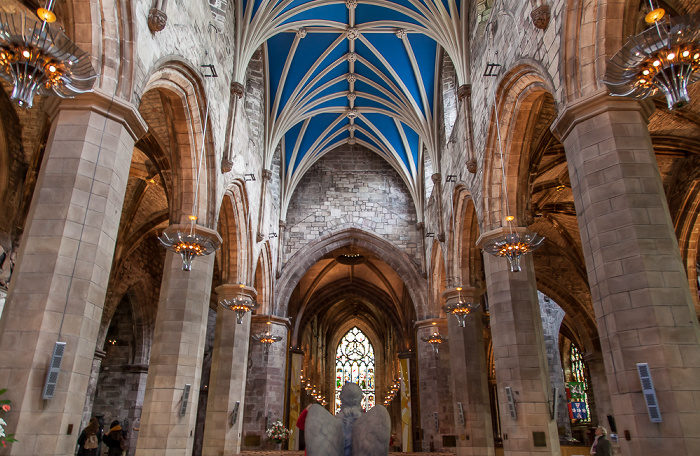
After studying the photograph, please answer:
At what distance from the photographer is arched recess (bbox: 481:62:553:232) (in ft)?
32.3

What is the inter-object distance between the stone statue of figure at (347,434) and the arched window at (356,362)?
35628 mm

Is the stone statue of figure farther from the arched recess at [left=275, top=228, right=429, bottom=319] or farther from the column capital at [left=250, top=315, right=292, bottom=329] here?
the arched recess at [left=275, top=228, right=429, bottom=319]

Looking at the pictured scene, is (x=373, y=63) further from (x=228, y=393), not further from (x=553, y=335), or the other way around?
(x=553, y=335)

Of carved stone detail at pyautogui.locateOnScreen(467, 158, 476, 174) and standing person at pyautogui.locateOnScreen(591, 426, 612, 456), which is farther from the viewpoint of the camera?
carved stone detail at pyautogui.locateOnScreen(467, 158, 476, 174)

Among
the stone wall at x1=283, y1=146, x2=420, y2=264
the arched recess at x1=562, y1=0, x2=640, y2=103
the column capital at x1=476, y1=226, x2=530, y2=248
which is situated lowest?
the column capital at x1=476, y1=226, x2=530, y2=248

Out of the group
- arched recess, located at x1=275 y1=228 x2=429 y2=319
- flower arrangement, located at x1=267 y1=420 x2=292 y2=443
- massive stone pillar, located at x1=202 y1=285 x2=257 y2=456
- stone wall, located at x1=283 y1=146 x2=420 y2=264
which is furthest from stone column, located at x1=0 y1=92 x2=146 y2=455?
stone wall, located at x1=283 y1=146 x2=420 y2=264

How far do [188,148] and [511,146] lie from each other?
6792mm

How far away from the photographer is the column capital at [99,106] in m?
6.53

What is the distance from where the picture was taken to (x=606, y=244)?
20.0 feet

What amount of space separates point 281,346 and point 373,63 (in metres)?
11.3

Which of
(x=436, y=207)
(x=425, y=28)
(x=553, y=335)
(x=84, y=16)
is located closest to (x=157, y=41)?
(x=84, y=16)

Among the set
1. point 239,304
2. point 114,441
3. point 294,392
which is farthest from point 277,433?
point 114,441

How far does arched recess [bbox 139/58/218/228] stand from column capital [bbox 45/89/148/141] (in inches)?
110

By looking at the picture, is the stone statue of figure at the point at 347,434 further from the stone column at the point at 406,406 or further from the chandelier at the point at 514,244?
the stone column at the point at 406,406
